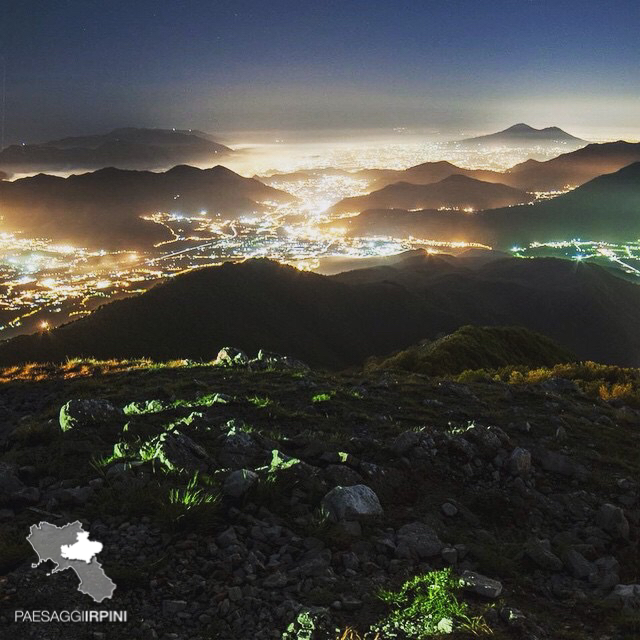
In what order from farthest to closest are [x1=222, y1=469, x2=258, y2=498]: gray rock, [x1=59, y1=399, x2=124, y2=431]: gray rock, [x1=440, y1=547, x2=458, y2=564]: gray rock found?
[x1=59, y1=399, x2=124, y2=431]: gray rock < [x1=222, y1=469, x2=258, y2=498]: gray rock < [x1=440, y1=547, x2=458, y2=564]: gray rock

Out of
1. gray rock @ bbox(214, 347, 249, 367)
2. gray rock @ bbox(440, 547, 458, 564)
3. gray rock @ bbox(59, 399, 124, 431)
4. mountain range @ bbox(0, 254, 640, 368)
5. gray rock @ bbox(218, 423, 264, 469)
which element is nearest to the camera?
gray rock @ bbox(440, 547, 458, 564)

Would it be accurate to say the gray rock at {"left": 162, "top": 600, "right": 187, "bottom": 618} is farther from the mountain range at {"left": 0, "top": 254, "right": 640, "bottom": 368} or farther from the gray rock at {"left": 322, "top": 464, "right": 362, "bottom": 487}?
the mountain range at {"left": 0, "top": 254, "right": 640, "bottom": 368}

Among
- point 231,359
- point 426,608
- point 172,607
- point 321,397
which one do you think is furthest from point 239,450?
point 231,359

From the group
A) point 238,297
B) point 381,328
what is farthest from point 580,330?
point 238,297

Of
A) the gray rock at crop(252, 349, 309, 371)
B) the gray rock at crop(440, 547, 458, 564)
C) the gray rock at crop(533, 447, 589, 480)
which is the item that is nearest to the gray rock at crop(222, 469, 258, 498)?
the gray rock at crop(440, 547, 458, 564)

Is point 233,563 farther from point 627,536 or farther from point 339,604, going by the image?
point 627,536

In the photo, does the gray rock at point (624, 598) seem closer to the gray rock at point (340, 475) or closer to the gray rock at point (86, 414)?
the gray rock at point (340, 475)

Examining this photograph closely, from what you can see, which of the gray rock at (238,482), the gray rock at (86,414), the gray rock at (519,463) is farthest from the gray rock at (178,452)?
the gray rock at (519,463)

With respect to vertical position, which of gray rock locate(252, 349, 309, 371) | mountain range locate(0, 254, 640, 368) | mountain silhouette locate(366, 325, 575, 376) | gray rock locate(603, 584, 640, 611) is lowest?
mountain range locate(0, 254, 640, 368)
